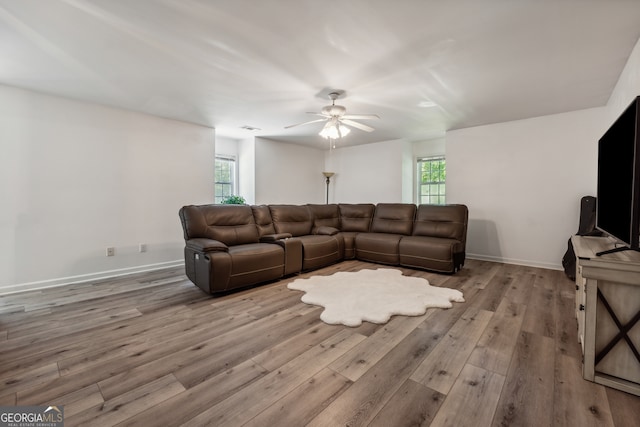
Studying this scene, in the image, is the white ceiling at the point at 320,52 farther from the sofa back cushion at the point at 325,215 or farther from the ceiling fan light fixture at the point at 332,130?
the sofa back cushion at the point at 325,215

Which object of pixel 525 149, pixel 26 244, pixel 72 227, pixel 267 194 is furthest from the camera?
pixel 267 194

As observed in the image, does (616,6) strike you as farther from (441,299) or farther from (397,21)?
(441,299)

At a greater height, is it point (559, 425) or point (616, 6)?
point (616, 6)

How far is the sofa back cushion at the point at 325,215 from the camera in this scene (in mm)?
5082

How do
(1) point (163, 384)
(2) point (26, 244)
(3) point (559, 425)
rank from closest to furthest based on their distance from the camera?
(3) point (559, 425)
(1) point (163, 384)
(2) point (26, 244)

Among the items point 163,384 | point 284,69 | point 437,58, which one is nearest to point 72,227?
point 163,384

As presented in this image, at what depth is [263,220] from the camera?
4.21 m

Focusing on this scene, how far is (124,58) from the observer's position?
2.53m

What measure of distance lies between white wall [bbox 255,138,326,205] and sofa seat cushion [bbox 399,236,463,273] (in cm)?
315

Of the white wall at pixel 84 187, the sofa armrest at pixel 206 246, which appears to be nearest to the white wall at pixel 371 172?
the white wall at pixel 84 187

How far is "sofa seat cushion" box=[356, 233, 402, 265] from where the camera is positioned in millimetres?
4297

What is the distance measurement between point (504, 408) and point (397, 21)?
2.57m

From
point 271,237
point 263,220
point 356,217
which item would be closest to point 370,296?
point 271,237

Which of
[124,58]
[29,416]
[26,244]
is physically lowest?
[29,416]
